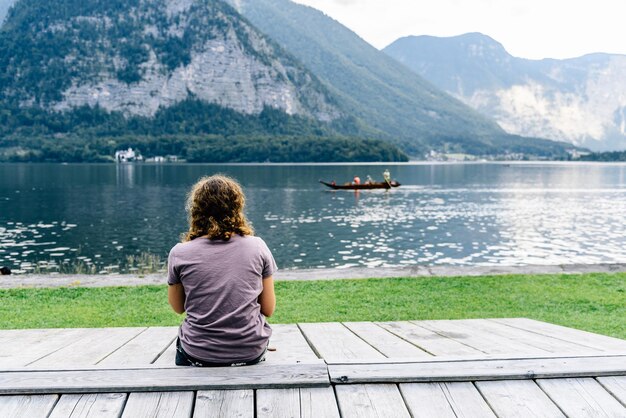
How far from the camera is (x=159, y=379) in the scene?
4.25 m

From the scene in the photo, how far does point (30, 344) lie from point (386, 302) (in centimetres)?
750

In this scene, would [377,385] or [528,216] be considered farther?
[528,216]

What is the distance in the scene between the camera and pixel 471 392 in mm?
4273

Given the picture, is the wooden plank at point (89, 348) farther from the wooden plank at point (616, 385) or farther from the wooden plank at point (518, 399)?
the wooden plank at point (616, 385)

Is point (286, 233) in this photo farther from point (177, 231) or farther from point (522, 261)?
point (522, 261)

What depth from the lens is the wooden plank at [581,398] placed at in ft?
13.3

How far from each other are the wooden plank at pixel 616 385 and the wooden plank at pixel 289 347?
2.18m

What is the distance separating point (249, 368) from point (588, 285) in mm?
11309

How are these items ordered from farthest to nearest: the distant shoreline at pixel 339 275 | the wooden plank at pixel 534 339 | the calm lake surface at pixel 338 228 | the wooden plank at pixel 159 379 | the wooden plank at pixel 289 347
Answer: the calm lake surface at pixel 338 228 → the distant shoreline at pixel 339 275 → the wooden plank at pixel 534 339 → the wooden plank at pixel 289 347 → the wooden plank at pixel 159 379

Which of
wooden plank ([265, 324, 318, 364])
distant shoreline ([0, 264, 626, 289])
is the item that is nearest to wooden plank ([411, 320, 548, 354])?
wooden plank ([265, 324, 318, 364])

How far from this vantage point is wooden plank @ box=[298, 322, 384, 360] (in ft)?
17.3

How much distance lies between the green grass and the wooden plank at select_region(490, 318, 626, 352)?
2.67 metres

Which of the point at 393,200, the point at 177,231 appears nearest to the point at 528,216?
the point at 393,200

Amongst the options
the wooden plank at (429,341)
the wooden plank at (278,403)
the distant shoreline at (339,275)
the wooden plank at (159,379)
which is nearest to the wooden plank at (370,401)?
the wooden plank at (159,379)
